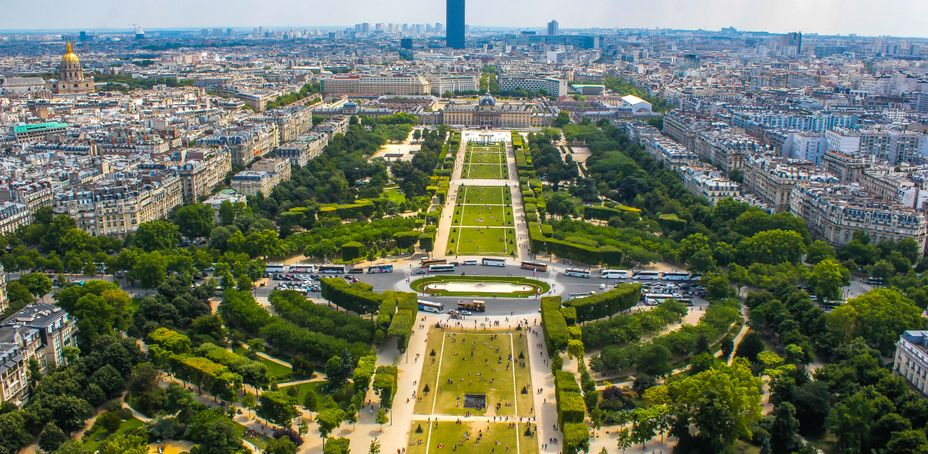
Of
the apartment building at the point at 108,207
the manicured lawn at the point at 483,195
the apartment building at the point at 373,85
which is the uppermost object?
the apartment building at the point at 373,85

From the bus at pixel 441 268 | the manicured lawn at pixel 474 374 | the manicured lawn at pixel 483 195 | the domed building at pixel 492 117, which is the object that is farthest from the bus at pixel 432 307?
the domed building at pixel 492 117

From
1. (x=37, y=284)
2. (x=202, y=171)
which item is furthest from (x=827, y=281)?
(x=202, y=171)

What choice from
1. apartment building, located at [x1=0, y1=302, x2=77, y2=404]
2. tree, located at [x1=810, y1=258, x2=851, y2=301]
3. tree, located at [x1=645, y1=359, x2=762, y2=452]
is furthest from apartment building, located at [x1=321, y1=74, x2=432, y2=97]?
tree, located at [x1=645, y1=359, x2=762, y2=452]

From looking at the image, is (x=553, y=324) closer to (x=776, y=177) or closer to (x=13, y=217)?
(x=776, y=177)

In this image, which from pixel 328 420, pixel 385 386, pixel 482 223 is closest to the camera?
pixel 328 420

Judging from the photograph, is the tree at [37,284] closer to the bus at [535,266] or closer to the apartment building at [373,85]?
the bus at [535,266]

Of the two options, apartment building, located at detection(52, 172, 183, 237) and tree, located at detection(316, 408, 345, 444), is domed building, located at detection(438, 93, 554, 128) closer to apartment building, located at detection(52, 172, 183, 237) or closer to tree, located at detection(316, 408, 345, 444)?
apartment building, located at detection(52, 172, 183, 237)
